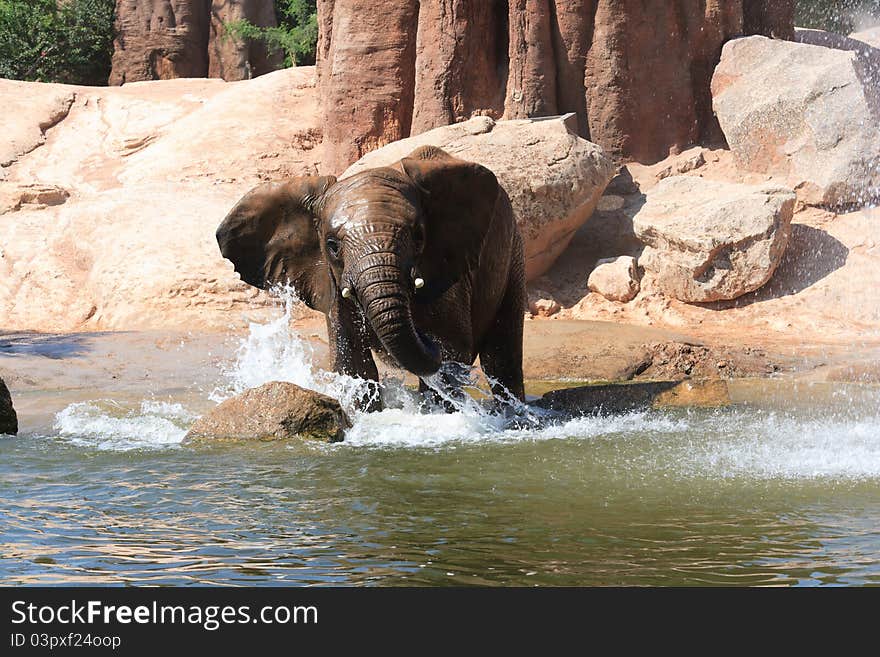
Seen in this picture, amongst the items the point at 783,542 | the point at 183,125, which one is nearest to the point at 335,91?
the point at 183,125

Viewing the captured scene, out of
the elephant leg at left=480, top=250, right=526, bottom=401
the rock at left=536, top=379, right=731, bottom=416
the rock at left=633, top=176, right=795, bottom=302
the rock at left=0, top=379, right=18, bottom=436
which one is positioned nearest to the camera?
the rock at left=0, top=379, right=18, bottom=436

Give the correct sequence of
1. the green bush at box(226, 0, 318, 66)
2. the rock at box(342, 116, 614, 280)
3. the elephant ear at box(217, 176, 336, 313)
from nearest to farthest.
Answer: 1. the elephant ear at box(217, 176, 336, 313)
2. the rock at box(342, 116, 614, 280)
3. the green bush at box(226, 0, 318, 66)

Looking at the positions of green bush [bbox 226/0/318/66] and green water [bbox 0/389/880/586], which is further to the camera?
green bush [bbox 226/0/318/66]

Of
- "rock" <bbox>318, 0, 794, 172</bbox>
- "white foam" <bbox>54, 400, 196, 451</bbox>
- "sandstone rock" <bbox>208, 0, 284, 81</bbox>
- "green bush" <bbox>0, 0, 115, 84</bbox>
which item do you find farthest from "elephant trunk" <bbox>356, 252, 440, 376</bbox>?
"green bush" <bbox>0, 0, 115, 84</bbox>

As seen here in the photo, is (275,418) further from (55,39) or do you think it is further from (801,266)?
(55,39)

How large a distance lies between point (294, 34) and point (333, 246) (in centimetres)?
1858

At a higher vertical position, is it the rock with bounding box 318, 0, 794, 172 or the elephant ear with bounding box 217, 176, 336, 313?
the rock with bounding box 318, 0, 794, 172

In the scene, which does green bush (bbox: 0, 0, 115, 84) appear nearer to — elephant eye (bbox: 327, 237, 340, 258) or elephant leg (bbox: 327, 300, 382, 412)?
elephant leg (bbox: 327, 300, 382, 412)

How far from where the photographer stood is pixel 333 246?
7.47 meters

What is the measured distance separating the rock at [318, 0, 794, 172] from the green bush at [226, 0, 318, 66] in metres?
8.41

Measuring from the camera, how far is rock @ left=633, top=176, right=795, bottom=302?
1298 cm

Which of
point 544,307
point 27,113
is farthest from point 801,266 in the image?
point 27,113
